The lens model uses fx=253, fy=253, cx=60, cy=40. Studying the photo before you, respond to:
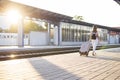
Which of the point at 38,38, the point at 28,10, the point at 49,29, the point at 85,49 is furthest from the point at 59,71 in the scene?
the point at 49,29

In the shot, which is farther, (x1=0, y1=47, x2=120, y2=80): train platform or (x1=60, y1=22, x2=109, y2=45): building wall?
(x1=60, y1=22, x2=109, y2=45): building wall

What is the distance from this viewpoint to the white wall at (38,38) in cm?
4238

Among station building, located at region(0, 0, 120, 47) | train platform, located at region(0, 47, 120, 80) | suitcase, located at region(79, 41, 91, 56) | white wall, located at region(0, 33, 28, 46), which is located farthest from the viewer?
white wall, located at region(0, 33, 28, 46)

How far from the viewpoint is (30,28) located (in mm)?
80312

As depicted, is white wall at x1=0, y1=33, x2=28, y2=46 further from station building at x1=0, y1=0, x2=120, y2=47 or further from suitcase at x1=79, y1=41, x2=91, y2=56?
suitcase at x1=79, y1=41, x2=91, y2=56

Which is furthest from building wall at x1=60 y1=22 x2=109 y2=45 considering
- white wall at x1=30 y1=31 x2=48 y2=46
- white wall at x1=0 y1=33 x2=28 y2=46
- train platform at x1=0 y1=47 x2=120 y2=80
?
train platform at x1=0 y1=47 x2=120 y2=80

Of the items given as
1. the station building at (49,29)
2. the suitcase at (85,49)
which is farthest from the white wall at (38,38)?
the suitcase at (85,49)

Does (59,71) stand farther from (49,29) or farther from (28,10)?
(49,29)

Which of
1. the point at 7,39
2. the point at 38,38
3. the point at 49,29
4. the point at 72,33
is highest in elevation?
the point at 49,29

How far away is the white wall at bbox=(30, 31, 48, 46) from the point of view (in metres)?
42.4

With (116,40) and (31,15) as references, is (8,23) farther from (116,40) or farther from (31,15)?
(31,15)

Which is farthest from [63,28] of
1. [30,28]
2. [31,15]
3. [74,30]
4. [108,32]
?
[30,28]

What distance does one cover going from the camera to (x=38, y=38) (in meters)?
43.7

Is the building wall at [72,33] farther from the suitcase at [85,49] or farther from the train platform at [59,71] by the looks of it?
the train platform at [59,71]
